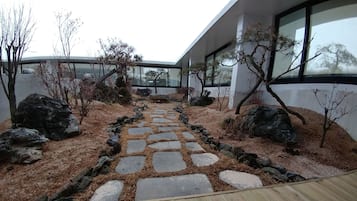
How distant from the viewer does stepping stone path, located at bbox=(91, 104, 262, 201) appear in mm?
1622

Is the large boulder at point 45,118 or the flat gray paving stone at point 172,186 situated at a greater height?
the large boulder at point 45,118

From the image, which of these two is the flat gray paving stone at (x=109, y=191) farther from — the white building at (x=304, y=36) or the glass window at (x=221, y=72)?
the glass window at (x=221, y=72)

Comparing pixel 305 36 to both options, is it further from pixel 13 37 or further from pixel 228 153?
pixel 13 37

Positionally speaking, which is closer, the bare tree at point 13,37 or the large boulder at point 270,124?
the large boulder at point 270,124

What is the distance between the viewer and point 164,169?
205cm

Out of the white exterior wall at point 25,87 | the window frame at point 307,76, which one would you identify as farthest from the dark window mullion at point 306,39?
the white exterior wall at point 25,87

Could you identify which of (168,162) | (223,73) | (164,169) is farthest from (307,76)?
(223,73)

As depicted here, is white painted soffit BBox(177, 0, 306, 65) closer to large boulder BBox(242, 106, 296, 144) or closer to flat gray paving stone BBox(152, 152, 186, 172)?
large boulder BBox(242, 106, 296, 144)

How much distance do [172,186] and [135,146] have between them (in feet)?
4.14

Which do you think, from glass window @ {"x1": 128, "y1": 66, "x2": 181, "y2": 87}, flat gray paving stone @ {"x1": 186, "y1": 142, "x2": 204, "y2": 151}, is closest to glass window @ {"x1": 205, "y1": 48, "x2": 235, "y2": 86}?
flat gray paving stone @ {"x1": 186, "y1": 142, "x2": 204, "y2": 151}

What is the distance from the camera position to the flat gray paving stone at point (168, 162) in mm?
2070

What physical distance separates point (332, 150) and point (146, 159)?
260 cm

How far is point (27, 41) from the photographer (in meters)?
4.03

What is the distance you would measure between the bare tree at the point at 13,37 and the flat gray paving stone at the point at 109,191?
11.5 ft
